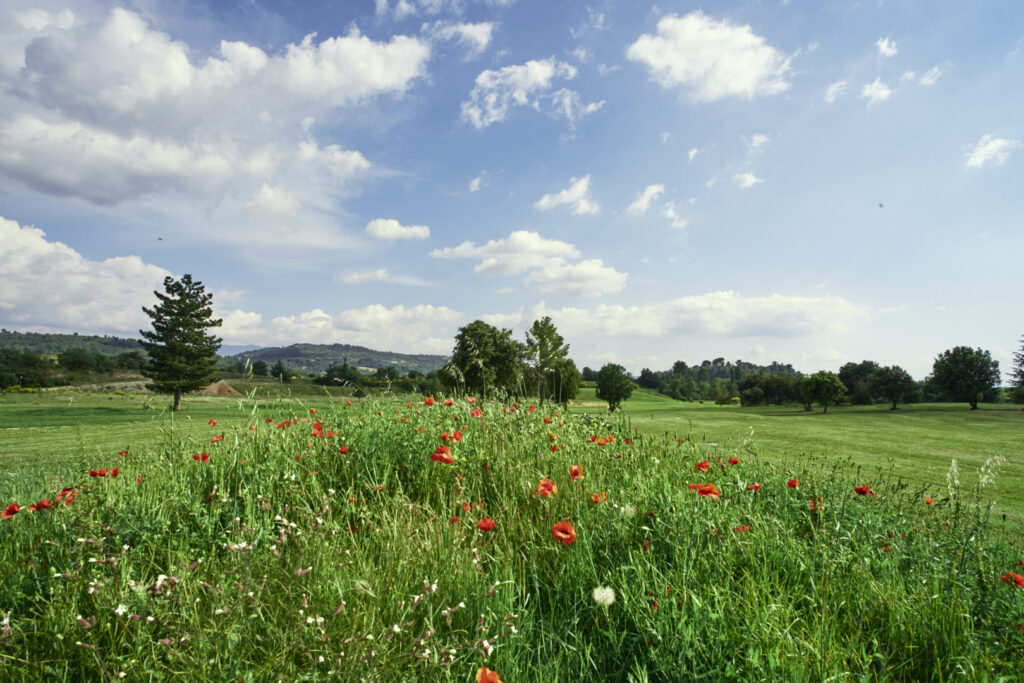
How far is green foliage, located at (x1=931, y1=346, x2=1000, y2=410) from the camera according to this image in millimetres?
45897

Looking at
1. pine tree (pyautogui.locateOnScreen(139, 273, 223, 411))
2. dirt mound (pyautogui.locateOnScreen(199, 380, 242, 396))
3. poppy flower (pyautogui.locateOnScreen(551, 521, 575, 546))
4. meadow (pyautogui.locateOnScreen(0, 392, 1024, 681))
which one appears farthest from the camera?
dirt mound (pyautogui.locateOnScreen(199, 380, 242, 396))

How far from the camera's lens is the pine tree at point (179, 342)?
4409cm

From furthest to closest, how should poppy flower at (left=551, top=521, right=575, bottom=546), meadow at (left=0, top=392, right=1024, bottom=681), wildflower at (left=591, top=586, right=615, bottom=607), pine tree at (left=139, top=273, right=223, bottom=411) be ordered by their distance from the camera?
→ pine tree at (left=139, top=273, right=223, bottom=411)
poppy flower at (left=551, top=521, right=575, bottom=546)
wildflower at (left=591, top=586, right=615, bottom=607)
meadow at (left=0, top=392, right=1024, bottom=681)

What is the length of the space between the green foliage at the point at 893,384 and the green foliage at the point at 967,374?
2.36 metres

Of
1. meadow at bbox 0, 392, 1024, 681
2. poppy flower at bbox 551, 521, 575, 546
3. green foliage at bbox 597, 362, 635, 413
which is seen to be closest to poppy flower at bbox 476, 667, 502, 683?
meadow at bbox 0, 392, 1024, 681

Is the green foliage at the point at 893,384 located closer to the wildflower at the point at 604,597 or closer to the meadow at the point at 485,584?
the meadow at the point at 485,584

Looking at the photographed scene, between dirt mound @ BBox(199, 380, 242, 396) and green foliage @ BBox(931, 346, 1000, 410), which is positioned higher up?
green foliage @ BBox(931, 346, 1000, 410)

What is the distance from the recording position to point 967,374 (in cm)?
4681

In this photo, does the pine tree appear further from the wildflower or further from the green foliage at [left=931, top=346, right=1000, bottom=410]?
the green foliage at [left=931, top=346, right=1000, bottom=410]

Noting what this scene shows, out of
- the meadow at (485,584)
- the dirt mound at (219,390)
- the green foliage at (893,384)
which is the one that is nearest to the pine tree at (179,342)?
the dirt mound at (219,390)

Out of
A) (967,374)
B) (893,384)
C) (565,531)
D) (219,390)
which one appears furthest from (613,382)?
(219,390)

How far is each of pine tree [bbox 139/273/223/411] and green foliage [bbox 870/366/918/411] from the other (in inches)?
2911

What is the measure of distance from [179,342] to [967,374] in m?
80.2

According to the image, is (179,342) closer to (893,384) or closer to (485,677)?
(485,677)
